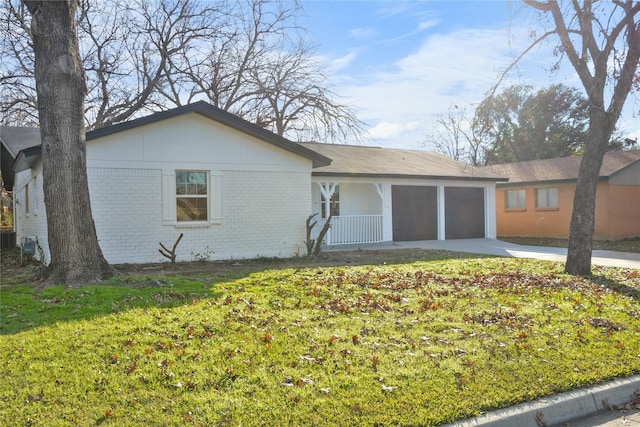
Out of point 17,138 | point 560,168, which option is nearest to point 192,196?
point 17,138

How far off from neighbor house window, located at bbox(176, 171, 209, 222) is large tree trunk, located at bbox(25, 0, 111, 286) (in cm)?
437

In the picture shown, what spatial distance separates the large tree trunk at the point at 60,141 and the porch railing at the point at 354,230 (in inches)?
383

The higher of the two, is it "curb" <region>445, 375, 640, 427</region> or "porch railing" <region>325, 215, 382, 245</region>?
"porch railing" <region>325, 215, 382, 245</region>

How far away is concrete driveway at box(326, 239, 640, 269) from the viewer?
→ 13.4m

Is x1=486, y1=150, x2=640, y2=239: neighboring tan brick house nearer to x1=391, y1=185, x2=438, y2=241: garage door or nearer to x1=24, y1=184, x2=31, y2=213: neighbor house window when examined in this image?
x1=391, y1=185, x2=438, y2=241: garage door

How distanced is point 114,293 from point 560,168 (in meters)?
22.1

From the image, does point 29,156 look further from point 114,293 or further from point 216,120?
point 114,293

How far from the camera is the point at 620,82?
1000cm

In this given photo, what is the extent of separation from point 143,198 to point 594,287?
10.0 meters

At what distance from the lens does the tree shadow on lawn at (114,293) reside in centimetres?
624

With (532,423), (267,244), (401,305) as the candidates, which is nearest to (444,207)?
(267,244)

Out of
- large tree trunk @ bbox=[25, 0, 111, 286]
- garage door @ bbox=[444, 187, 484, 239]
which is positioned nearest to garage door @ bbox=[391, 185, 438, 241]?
garage door @ bbox=[444, 187, 484, 239]

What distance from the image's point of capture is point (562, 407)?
4.04 metres

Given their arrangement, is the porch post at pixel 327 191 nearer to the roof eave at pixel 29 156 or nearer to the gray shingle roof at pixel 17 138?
the roof eave at pixel 29 156
